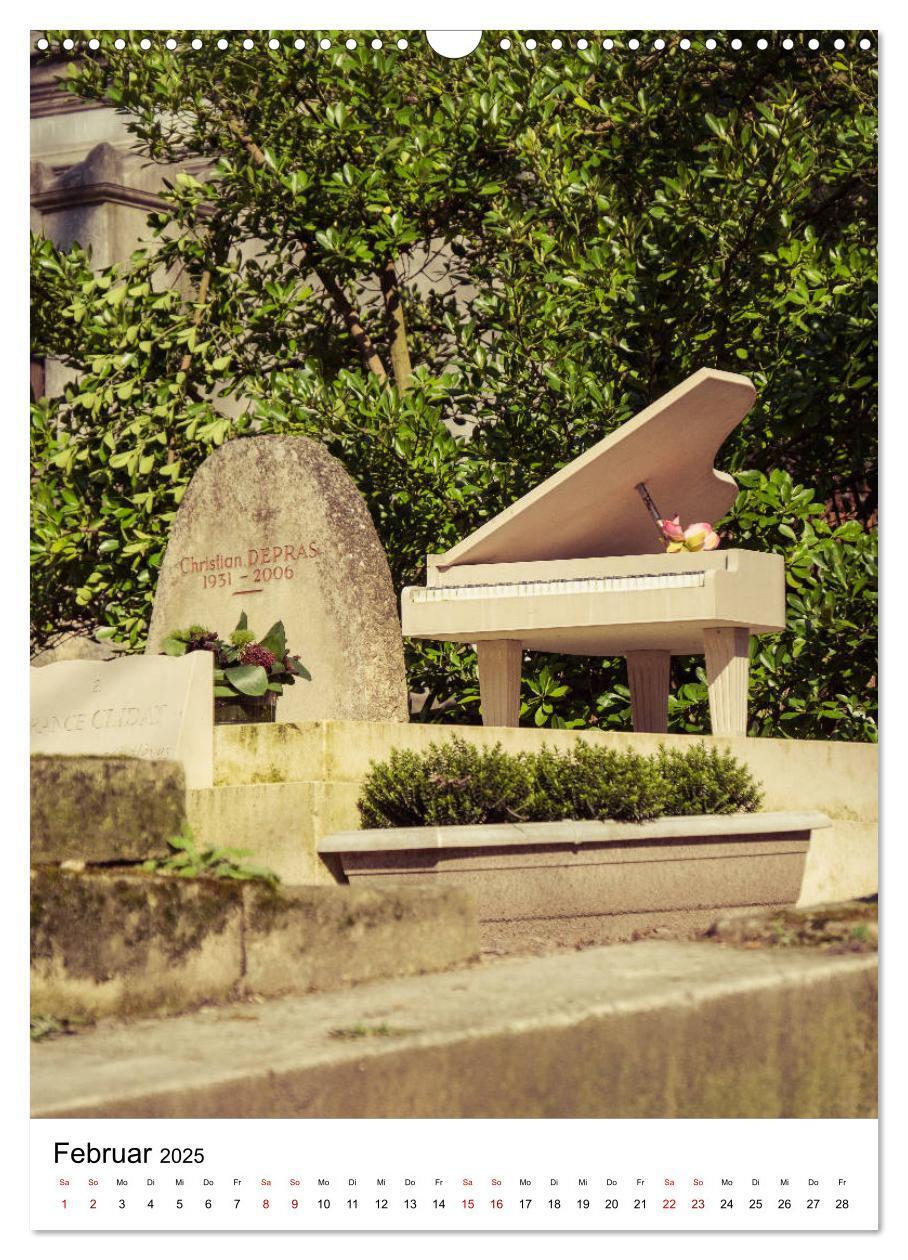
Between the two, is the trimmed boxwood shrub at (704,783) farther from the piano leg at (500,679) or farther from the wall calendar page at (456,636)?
the piano leg at (500,679)

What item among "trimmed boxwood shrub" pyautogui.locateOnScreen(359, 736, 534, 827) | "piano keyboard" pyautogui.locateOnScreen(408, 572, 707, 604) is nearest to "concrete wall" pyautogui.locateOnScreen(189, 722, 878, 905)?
"trimmed boxwood shrub" pyautogui.locateOnScreen(359, 736, 534, 827)

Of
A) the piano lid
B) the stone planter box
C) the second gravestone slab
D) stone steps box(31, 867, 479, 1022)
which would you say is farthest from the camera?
the second gravestone slab

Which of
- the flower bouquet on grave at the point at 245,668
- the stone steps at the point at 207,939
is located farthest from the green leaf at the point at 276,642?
the stone steps at the point at 207,939

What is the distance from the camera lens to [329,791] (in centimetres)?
874

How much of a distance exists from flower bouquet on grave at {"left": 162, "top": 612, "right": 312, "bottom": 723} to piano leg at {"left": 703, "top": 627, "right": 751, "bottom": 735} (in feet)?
8.22

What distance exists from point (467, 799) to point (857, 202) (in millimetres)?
8391

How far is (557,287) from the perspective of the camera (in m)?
14.0

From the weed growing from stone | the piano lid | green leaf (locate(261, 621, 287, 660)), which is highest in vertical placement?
the piano lid

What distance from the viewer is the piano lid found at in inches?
421

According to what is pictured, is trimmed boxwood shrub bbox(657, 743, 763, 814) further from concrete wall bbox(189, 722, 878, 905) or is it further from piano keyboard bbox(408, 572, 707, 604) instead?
piano keyboard bbox(408, 572, 707, 604)
